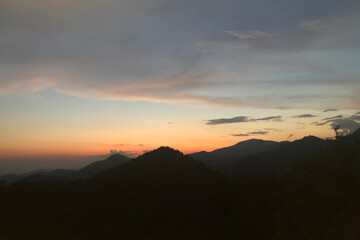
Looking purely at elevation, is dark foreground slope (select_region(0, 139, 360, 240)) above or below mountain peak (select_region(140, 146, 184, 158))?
below

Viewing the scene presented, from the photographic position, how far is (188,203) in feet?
150

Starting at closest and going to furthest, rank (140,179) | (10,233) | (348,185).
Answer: (348,185), (10,233), (140,179)

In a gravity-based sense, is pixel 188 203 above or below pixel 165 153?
below

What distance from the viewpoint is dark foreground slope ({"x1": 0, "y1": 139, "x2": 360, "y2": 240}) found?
1634 cm

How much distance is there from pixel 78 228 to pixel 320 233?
31.1 m

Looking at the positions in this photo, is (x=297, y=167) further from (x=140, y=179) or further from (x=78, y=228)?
(x=140, y=179)

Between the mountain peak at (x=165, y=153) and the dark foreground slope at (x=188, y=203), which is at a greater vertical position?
the mountain peak at (x=165, y=153)

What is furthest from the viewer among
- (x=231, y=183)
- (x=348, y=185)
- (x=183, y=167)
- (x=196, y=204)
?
(x=183, y=167)

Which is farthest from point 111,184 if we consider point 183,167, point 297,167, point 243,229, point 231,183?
point 297,167

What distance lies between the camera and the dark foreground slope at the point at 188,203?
1634 cm

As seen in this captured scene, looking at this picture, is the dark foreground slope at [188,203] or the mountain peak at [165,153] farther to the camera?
the mountain peak at [165,153]

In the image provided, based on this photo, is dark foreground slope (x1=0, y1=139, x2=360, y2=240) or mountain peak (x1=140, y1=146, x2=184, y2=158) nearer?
dark foreground slope (x1=0, y1=139, x2=360, y2=240)

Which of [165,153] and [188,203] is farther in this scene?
A: [165,153]

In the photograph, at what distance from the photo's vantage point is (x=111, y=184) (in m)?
53.6
